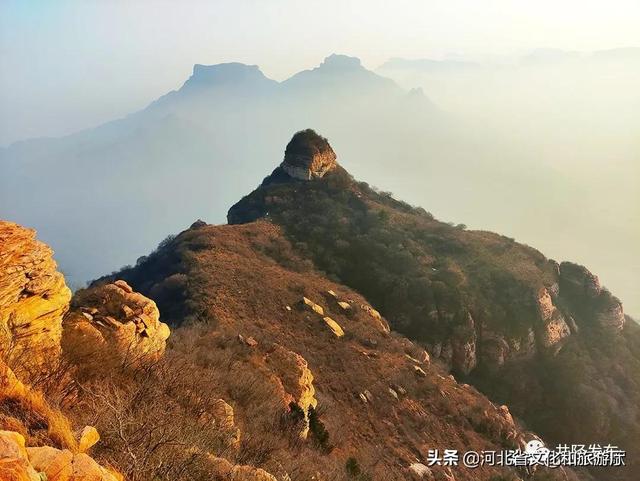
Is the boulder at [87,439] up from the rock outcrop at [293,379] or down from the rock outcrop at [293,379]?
up

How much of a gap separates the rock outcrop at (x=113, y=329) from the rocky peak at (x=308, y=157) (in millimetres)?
43845

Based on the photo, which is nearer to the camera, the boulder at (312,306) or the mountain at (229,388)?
the mountain at (229,388)

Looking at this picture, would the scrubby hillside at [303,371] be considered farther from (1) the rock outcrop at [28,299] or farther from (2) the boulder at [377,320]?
(1) the rock outcrop at [28,299]

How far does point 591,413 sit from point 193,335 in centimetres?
3728

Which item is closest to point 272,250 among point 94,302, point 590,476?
point 94,302

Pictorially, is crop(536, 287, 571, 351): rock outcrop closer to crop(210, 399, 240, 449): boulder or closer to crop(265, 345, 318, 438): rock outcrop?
crop(265, 345, 318, 438): rock outcrop

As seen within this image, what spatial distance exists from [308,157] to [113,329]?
1891 inches

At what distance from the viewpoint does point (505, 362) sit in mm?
43156

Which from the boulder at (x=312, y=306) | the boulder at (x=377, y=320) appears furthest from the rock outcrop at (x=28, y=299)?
the boulder at (x=377, y=320)

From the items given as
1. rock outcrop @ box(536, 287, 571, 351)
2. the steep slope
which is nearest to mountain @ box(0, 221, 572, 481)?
the steep slope

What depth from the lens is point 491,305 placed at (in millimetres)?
45125

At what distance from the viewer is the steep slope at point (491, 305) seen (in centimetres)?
4091

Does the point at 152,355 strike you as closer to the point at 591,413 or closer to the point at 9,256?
the point at 9,256

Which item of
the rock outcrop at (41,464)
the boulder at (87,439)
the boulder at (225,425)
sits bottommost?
the boulder at (225,425)
